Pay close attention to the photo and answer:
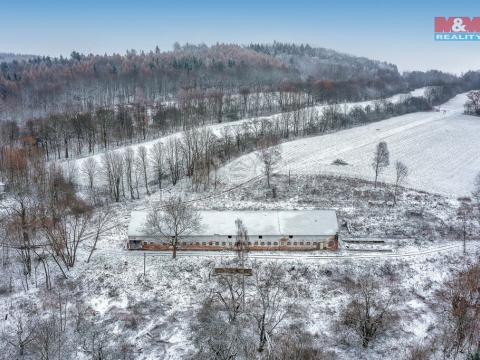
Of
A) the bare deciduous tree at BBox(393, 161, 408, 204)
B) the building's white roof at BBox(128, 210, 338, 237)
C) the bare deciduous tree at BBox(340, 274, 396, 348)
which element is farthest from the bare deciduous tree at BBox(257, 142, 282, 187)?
the bare deciduous tree at BBox(340, 274, 396, 348)

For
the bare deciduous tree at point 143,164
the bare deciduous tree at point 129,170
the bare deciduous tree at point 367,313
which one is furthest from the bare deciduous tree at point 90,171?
the bare deciduous tree at point 367,313

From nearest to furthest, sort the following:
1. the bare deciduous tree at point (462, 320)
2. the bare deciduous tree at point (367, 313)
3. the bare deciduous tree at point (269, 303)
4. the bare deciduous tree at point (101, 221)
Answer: the bare deciduous tree at point (462, 320) < the bare deciduous tree at point (269, 303) < the bare deciduous tree at point (367, 313) < the bare deciduous tree at point (101, 221)

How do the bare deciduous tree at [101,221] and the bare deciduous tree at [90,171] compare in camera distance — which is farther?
the bare deciduous tree at [90,171]

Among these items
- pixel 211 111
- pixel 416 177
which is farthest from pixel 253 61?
pixel 416 177

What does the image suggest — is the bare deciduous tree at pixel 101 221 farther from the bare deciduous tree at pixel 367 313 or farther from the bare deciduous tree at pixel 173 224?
the bare deciduous tree at pixel 367 313

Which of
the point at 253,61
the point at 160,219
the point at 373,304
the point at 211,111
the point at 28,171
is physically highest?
the point at 253,61

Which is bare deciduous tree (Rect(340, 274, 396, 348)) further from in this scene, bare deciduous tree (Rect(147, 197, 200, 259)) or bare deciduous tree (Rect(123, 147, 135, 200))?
bare deciduous tree (Rect(123, 147, 135, 200))

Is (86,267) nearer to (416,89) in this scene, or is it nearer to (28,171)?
(28,171)

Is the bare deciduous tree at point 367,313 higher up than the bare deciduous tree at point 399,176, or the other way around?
the bare deciduous tree at point 399,176
